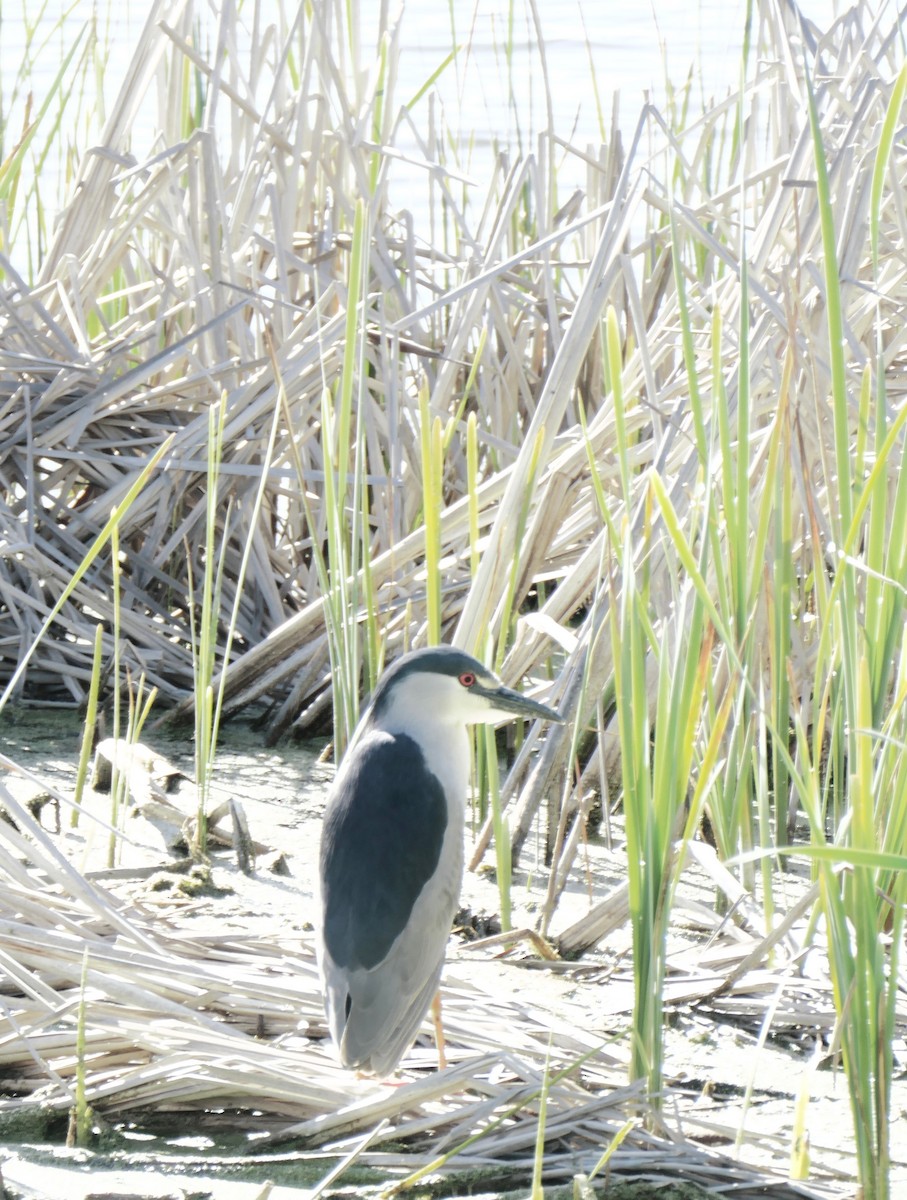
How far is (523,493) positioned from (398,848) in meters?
0.81

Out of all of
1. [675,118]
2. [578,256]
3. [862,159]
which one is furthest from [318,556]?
[675,118]

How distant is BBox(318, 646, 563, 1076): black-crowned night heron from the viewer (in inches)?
89.0

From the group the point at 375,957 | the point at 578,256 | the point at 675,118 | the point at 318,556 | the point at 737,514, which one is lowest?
the point at 375,957

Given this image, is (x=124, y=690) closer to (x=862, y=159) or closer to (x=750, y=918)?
(x=750, y=918)

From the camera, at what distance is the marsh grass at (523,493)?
207 centimetres

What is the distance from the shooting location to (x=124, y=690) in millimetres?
3936

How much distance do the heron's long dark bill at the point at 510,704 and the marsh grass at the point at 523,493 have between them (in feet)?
0.34

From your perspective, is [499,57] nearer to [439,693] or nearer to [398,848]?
[439,693]

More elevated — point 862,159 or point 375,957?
point 862,159

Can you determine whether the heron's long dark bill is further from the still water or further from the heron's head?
the still water

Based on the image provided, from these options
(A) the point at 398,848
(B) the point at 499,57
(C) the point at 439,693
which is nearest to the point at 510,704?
(C) the point at 439,693

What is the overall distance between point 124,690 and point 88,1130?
1.88 metres

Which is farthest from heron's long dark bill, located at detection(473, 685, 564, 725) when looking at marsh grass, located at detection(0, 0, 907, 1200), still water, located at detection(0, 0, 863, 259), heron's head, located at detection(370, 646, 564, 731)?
still water, located at detection(0, 0, 863, 259)

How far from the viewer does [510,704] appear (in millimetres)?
2738
